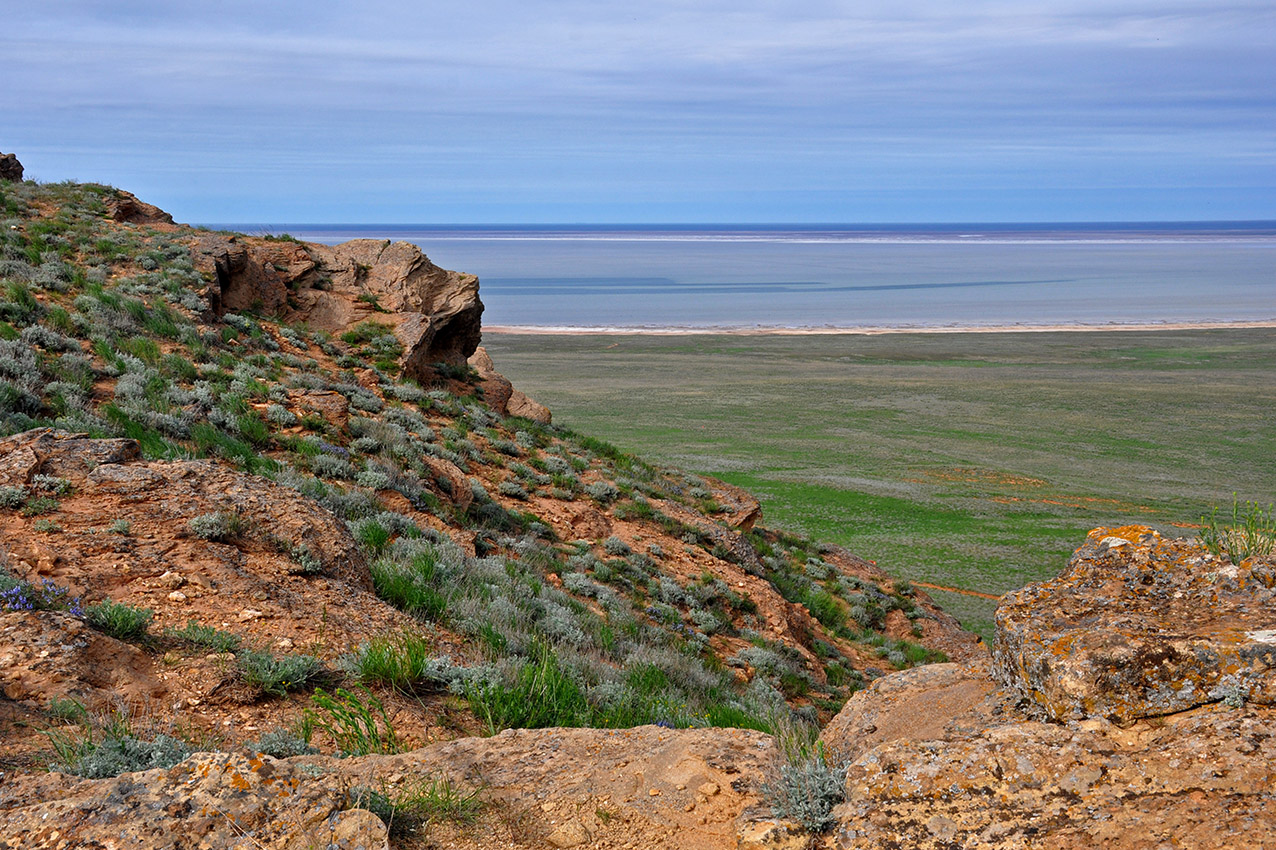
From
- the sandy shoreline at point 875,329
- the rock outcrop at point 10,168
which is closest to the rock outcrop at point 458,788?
the rock outcrop at point 10,168

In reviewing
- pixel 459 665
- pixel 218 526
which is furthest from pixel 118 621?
pixel 459 665

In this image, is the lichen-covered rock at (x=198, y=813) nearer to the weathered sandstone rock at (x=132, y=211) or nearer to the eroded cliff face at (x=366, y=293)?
the eroded cliff face at (x=366, y=293)

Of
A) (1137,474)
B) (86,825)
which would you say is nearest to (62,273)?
(86,825)

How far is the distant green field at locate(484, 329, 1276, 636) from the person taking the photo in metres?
21.6

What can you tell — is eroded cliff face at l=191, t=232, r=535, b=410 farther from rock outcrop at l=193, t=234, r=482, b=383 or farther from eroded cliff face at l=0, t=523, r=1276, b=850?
eroded cliff face at l=0, t=523, r=1276, b=850

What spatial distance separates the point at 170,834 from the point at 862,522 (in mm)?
20847

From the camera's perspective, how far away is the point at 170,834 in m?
2.92

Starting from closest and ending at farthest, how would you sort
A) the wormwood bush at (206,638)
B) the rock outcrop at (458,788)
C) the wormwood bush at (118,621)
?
the rock outcrop at (458,788)
the wormwood bush at (118,621)
the wormwood bush at (206,638)

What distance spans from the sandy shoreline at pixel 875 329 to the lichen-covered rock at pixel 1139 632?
61.4 metres

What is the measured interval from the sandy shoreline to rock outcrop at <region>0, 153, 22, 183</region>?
43.6 meters

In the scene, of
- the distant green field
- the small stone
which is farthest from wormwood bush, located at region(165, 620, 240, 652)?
the distant green field

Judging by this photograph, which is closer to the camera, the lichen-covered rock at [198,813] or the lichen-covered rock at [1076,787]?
the lichen-covered rock at [1076,787]

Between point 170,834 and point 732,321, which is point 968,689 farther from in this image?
point 732,321

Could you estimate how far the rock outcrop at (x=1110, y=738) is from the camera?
278cm
